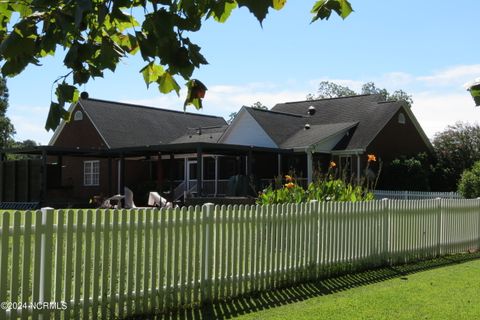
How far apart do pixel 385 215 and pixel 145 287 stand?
5461 mm

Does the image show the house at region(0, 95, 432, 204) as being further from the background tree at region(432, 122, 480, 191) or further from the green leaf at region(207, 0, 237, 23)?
the green leaf at region(207, 0, 237, 23)

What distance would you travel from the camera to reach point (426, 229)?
11250 millimetres

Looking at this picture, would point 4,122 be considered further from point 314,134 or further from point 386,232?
point 386,232

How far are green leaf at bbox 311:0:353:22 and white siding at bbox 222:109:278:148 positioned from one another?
25.4 meters

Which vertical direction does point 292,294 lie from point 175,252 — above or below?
below

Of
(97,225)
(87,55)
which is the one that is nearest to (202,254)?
(97,225)

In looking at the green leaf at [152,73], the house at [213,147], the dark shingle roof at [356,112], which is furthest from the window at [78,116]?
the green leaf at [152,73]

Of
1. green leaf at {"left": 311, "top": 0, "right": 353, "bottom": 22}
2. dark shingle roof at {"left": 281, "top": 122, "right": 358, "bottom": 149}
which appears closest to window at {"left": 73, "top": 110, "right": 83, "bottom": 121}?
dark shingle roof at {"left": 281, "top": 122, "right": 358, "bottom": 149}

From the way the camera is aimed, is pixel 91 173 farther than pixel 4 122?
No

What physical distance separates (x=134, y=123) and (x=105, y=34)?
3208 cm

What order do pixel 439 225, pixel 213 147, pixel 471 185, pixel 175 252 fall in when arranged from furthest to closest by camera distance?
pixel 213 147
pixel 471 185
pixel 439 225
pixel 175 252

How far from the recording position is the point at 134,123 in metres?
35.1

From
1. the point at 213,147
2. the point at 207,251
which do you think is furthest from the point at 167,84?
the point at 213,147

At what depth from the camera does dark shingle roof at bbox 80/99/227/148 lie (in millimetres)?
32656
